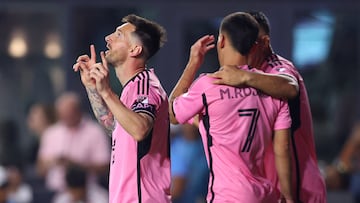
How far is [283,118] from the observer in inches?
312

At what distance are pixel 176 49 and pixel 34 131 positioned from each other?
70.7 inches

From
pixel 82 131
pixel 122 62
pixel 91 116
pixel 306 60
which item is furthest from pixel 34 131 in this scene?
pixel 122 62

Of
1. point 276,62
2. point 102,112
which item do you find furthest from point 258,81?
point 102,112

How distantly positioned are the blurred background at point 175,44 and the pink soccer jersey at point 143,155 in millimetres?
6961

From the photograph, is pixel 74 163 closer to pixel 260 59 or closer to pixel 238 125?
pixel 260 59

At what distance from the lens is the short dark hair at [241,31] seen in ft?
25.8

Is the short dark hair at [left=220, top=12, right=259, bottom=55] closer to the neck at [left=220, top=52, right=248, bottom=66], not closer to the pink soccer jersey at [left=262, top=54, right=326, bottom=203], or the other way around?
the neck at [left=220, top=52, right=248, bottom=66]

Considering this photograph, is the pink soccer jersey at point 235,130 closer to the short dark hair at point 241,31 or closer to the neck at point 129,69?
the short dark hair at point 241,31

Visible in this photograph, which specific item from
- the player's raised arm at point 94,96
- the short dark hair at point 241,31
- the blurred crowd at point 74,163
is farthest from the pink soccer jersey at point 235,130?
the blurred crowd at point 74,163

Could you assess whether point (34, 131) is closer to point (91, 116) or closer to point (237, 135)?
point (91, 116)

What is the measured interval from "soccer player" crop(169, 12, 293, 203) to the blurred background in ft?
22.8

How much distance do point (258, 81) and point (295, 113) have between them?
1.27 feet

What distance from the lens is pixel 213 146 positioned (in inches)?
310

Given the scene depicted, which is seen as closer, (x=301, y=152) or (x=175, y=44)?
(x=301, y=152)
